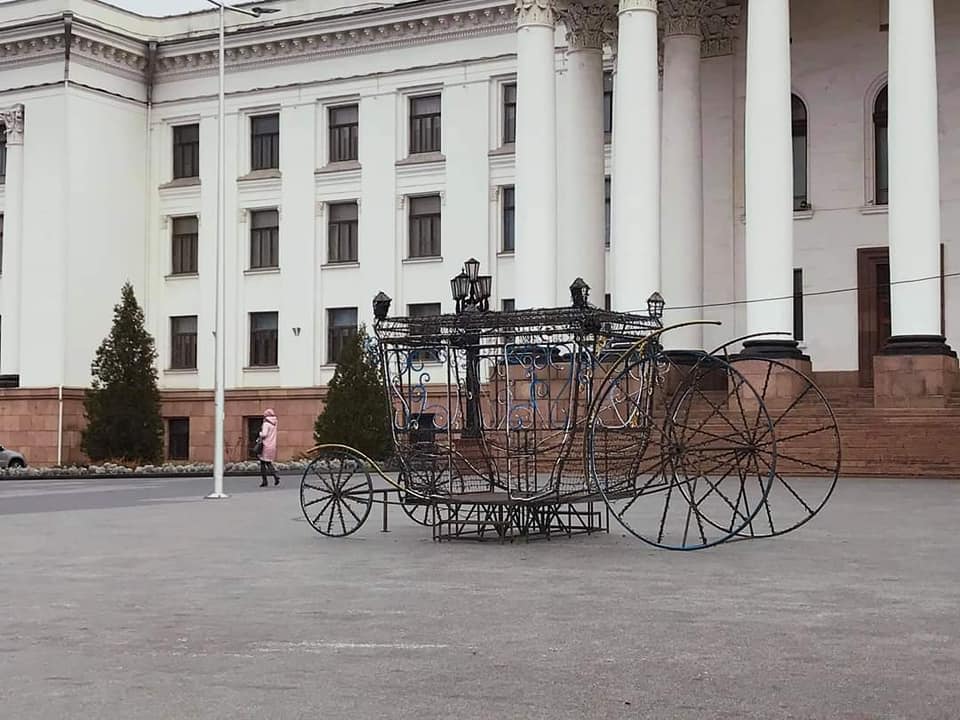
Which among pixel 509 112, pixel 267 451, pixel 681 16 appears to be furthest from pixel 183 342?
pixel 681 16

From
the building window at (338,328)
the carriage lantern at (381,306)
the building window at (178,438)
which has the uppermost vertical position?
the building window at (338,328)

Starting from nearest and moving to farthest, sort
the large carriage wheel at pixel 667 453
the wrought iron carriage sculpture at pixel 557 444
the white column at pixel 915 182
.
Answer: the large carriage wheel at pixel 667 453 < the wrought iron carriage sculpture at pixel 557 444 < the white column at pixel 915 182

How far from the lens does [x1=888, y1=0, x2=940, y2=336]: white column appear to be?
33094 mm

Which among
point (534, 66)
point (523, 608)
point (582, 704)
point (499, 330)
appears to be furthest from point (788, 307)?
point (582, 704)

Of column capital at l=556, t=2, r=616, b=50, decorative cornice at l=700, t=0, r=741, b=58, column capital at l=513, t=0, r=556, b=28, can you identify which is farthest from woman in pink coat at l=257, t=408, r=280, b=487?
decorative cornice at l=700, t=0, r=741, b=58

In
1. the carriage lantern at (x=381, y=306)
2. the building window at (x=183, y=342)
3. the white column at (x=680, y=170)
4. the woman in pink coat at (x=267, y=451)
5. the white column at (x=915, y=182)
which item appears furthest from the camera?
the building window at (x=183, y=342)

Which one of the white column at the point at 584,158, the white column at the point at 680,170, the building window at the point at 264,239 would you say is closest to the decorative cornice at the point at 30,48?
the building window at the point at 264,239

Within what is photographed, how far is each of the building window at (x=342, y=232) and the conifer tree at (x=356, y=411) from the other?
7.38 metres

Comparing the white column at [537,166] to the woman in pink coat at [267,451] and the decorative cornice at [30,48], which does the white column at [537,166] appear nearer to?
the woman in pink coat at [267,451]

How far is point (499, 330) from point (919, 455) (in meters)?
15.7

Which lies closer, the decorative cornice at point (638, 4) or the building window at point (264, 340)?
the decorative cornice at point (638, 4)

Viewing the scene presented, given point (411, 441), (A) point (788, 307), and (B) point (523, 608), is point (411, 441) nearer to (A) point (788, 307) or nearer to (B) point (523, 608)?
(B) point (523, 608)

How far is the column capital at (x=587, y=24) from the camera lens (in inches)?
1564

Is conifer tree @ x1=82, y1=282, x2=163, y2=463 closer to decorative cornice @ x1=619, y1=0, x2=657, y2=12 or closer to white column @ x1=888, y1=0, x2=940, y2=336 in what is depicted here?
decorative cornice @ x1=619, y1=0, x2=657, y2=12
